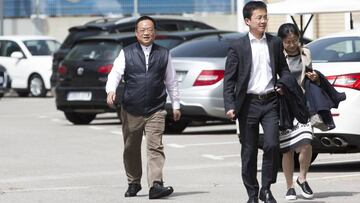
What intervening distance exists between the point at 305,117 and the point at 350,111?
2104 millimetres

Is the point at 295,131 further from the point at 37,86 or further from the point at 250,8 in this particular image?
the point at 37,86

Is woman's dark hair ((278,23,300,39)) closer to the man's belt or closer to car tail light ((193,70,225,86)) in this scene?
the man's belt

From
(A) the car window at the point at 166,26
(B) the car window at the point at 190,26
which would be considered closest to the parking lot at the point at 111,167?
(A) the car window at the point at 166,26

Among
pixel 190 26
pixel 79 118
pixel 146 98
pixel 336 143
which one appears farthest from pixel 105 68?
pixel 146 98

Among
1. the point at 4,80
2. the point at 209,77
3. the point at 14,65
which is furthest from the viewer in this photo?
the point at 14,65

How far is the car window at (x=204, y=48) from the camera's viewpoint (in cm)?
1867

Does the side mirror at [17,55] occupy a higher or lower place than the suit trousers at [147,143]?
lower

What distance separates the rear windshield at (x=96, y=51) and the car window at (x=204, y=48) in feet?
6.27

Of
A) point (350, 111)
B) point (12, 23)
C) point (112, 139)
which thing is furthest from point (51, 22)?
point (350, 111)

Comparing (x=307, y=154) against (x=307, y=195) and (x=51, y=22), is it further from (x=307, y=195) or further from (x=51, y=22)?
(x=51, y=22)

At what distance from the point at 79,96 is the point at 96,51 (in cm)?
90

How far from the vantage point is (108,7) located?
39938 mm

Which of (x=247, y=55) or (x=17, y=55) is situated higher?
(x=247, y=55)

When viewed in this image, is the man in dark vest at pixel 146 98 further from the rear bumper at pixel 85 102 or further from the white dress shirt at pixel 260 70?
the rear bumper at pixel 85 102
